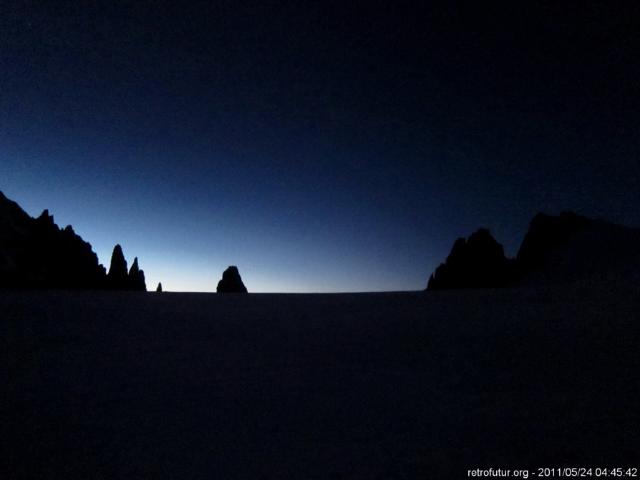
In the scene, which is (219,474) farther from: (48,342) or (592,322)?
(592,322)

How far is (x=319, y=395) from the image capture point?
144 inches

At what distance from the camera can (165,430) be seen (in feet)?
9.92

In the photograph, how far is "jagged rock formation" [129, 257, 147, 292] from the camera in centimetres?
6056

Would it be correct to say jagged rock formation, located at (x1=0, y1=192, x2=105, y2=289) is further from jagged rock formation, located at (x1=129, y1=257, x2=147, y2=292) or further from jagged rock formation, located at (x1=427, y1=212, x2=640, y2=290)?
jagged rock formation, located at (x1=427, y1=212, x2=640, y2=290)

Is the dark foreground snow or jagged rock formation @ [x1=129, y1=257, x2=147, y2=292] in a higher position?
jagged rock formation @ [x1=129, y1=257, x2=147, y2=292]

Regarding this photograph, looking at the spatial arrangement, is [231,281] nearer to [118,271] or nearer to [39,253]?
[118,271]

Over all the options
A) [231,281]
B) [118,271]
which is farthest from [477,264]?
[118,271]

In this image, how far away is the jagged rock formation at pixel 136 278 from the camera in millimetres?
60562

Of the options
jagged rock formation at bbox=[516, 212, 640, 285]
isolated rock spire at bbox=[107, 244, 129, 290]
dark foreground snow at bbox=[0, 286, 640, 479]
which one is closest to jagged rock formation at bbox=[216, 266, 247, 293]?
isolated rock spire at bbox=[107, 244, 129, 290]

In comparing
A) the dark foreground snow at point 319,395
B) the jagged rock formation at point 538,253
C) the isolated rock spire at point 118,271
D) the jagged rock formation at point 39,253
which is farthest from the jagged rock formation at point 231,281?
the dark foreground snow at point 319,395

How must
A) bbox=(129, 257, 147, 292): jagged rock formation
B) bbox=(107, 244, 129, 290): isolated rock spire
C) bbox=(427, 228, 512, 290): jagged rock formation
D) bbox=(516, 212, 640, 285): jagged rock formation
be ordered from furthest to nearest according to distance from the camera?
bbox=(129, 257, 147, 292): jagged rock formation, bbox=(107, 244, 129, 290): isolated rock spire, bbox=(427, 228, 512, 290): jagged rock formation, bbox=(516, 212, 640, 285): jagged rock formation

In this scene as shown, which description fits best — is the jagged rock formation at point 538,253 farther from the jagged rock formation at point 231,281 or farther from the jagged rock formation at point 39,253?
the jagged rock formation at point 39,253

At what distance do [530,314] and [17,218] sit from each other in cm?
6914

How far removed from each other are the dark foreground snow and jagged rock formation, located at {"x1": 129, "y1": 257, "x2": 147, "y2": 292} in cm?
6177
